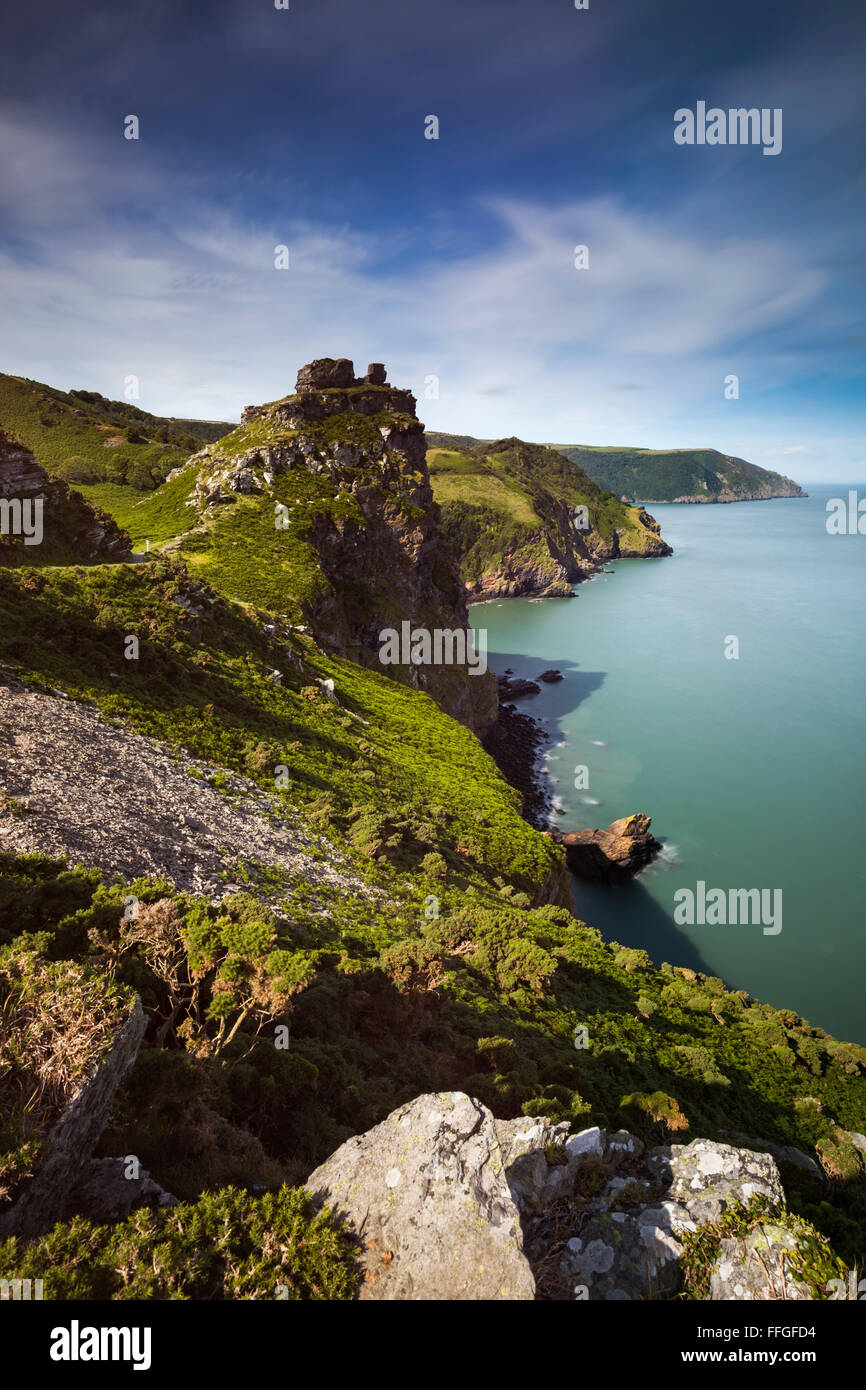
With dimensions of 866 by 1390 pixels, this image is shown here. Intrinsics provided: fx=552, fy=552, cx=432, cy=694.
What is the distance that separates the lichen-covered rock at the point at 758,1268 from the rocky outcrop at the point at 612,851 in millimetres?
43877

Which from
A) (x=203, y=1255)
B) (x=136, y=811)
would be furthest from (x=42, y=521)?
(x=203, y=1255)

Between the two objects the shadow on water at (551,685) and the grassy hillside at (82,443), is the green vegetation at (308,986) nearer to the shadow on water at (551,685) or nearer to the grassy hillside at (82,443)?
the shadow on water at (551,685)

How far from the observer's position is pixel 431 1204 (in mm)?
7746

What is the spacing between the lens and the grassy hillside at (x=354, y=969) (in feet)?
33.5

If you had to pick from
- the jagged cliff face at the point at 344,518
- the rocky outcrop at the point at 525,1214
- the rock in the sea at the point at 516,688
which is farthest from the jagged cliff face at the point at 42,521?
the rock in the sea at the point at 516,688

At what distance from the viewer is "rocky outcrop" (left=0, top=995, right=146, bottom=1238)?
6.28m

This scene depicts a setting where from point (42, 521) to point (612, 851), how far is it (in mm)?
50489

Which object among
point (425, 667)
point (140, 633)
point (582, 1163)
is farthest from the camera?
point (425, 667)

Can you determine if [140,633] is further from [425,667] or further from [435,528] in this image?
[435,528]

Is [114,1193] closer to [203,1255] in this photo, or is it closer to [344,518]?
[203,1255]

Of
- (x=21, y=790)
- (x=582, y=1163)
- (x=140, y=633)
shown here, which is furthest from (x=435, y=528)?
(x=582, y=1163)

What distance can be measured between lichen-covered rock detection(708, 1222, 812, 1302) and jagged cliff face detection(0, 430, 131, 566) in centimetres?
3865
